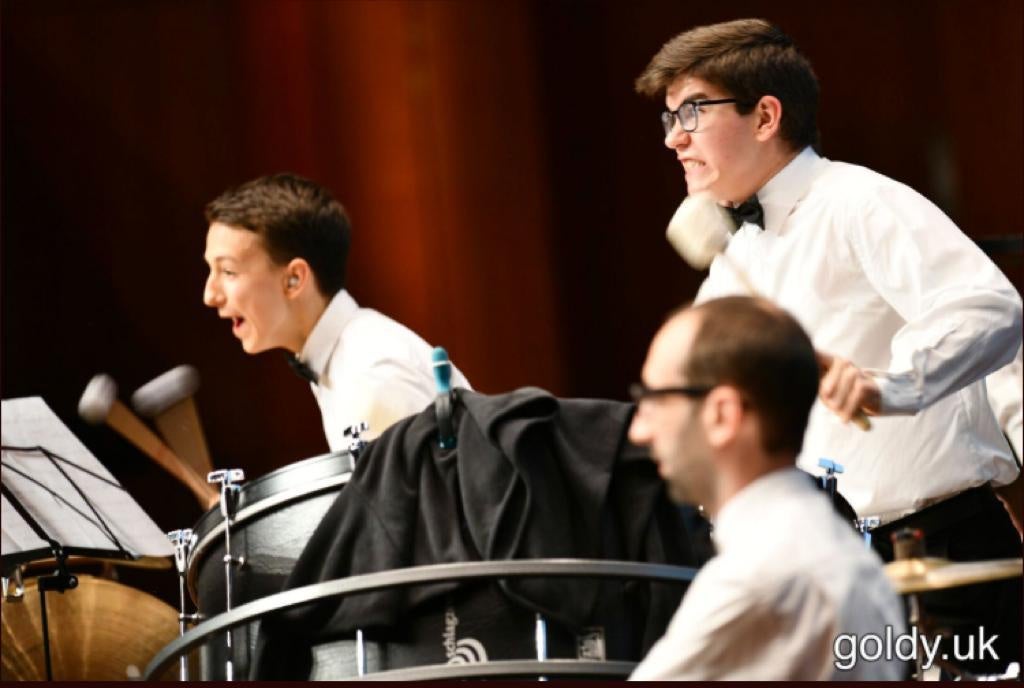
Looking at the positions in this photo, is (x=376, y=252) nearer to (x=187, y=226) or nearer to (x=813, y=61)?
(x=187, y=226)

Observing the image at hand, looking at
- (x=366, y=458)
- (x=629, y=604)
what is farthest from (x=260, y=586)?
Answer: (x=629, y=604)

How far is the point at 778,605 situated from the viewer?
56.8 inches

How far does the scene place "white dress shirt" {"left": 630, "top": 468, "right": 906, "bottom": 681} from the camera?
144 cm

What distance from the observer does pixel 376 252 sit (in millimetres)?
3754

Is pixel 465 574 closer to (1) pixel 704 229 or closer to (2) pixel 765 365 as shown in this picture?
(2) pixel 765 365

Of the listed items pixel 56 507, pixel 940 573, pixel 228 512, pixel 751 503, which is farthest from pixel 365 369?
pixel 751 503

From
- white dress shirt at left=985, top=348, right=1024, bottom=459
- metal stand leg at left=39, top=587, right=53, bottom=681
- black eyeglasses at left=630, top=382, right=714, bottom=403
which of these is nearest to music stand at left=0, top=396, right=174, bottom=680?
metal stand leg at left=39, top=587, right=53, bottom=681

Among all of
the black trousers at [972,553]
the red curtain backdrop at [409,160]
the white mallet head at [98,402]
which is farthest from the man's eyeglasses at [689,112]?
the white mallet head at [98,402]

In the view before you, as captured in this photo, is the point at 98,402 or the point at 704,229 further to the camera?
the point at 98,402

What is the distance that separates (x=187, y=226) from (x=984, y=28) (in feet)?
6.07

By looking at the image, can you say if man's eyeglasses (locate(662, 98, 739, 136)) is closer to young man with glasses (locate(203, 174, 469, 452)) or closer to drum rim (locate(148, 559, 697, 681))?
young man with glasses (locate(203, 174, 469, 452))

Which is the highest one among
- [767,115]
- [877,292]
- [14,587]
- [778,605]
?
[767,115]

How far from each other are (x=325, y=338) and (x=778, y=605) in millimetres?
1971

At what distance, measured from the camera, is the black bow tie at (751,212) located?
2.70m
